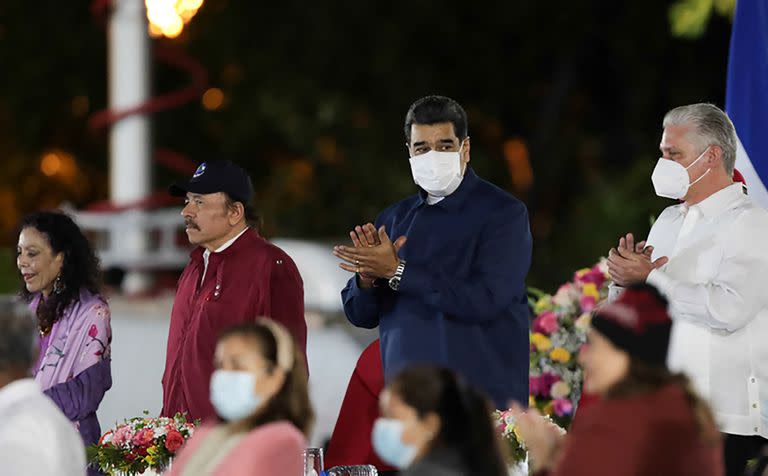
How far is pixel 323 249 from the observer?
11242 millimetres

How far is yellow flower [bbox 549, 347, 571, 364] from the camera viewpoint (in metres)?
7.90

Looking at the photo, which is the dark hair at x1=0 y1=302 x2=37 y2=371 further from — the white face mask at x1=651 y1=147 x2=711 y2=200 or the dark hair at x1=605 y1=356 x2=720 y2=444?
the white face mask at x1=651 y1=147 x2=711 y2=200

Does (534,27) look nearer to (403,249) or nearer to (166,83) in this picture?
(166,83)

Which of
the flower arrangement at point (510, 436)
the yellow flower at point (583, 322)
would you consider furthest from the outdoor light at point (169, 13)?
the flower arrangement at point (510, 436)

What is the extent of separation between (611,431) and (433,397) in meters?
0.45

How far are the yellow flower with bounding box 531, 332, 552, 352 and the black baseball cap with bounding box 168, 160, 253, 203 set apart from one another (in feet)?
7.44

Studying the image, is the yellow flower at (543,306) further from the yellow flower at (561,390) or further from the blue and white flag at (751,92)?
the blue and white flag at (751,92)

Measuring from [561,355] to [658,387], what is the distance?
3985 millimetres

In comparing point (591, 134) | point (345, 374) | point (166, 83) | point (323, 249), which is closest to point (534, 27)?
point (591, 134)

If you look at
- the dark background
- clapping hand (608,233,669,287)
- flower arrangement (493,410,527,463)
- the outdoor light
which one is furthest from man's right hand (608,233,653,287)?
the dark background

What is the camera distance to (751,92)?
22.2 ft

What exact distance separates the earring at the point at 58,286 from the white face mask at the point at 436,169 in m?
1.48

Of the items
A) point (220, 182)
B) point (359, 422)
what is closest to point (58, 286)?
point (220, 182)

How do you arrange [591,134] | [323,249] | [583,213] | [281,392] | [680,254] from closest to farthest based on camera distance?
[281,392] → [680,254] → [323,249] → [583,213] → [591,134]
